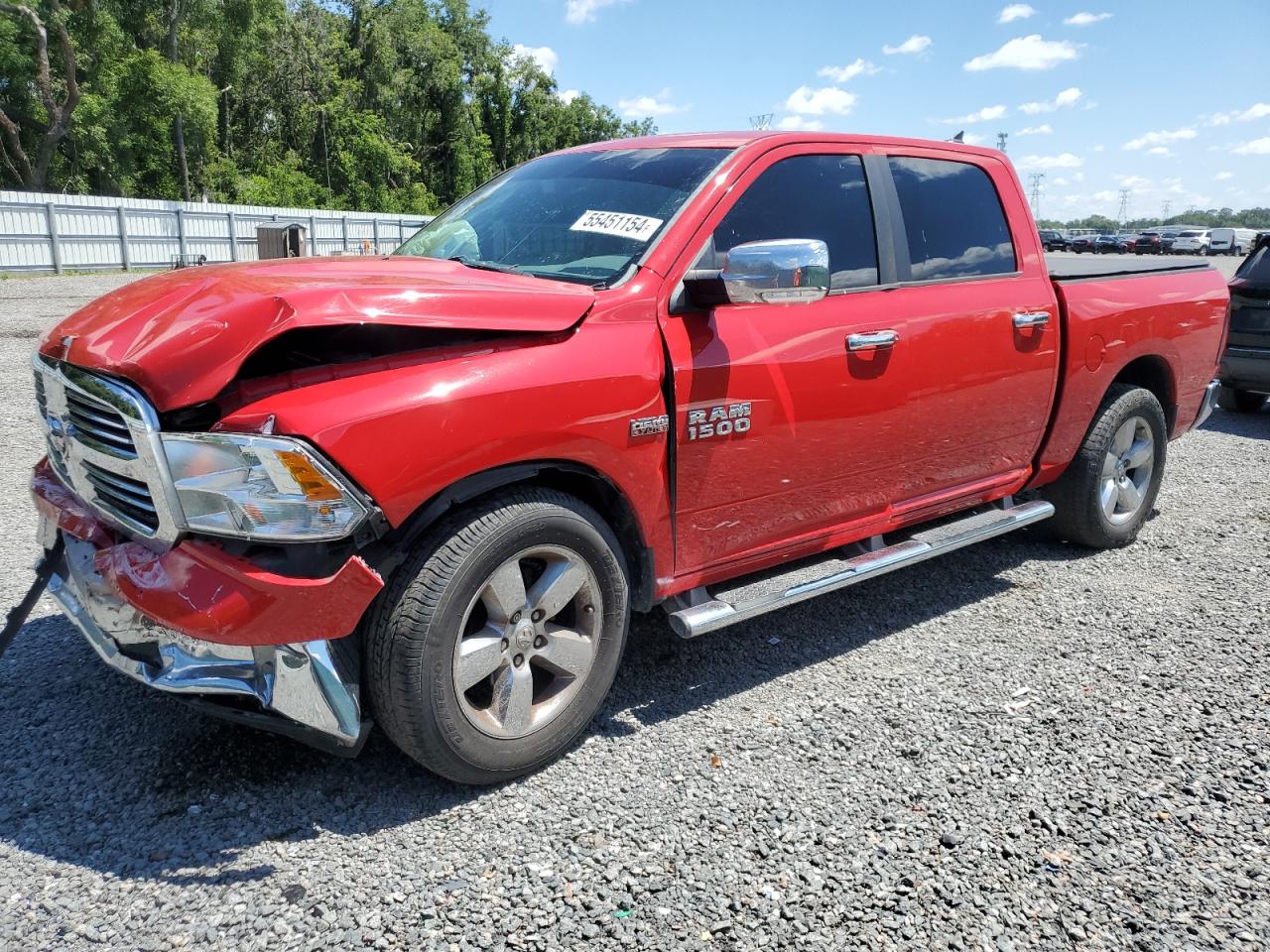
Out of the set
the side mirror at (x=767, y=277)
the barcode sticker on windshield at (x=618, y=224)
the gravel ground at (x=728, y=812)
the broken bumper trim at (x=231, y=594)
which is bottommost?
the gravel ground at (x=728, y=812)

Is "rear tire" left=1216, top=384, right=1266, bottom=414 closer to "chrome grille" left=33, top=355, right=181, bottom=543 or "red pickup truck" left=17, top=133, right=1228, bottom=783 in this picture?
"red pickup truck" left=17, top=133, right=1228, bottom=783

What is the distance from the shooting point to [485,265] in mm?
3521

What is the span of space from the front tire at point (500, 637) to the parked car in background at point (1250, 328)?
26.7 feet

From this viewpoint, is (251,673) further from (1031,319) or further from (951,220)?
(1031,319)

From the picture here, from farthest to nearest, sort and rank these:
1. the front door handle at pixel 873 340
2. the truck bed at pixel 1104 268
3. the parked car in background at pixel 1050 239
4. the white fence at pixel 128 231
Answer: the white fence at pixel 128 231 < the parked car in background at pixel 1050 239 < the truck bed at pixel 1104 268 < the front door handle at pixel 873 340

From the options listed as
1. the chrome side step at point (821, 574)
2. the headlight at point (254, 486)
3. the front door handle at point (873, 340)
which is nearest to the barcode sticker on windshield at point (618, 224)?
the front door handle at point (873, 340)

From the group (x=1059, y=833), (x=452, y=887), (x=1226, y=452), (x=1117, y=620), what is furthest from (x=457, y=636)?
(x=1226, y=452)

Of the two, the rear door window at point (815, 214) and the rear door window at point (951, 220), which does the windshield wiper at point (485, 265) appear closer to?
the rear door window at point (815, 214)

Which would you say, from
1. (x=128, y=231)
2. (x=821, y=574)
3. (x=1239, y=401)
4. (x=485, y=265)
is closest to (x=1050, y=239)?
(x=1239, y=401)

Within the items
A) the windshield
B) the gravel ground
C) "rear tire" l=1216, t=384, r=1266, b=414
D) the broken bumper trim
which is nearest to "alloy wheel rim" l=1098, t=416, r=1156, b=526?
the gravel ground

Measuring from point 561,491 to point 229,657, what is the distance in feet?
3.46

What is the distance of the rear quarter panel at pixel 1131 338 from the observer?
4.63 metres

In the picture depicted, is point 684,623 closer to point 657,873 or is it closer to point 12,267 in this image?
point 657,873

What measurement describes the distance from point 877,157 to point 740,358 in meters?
1.36
